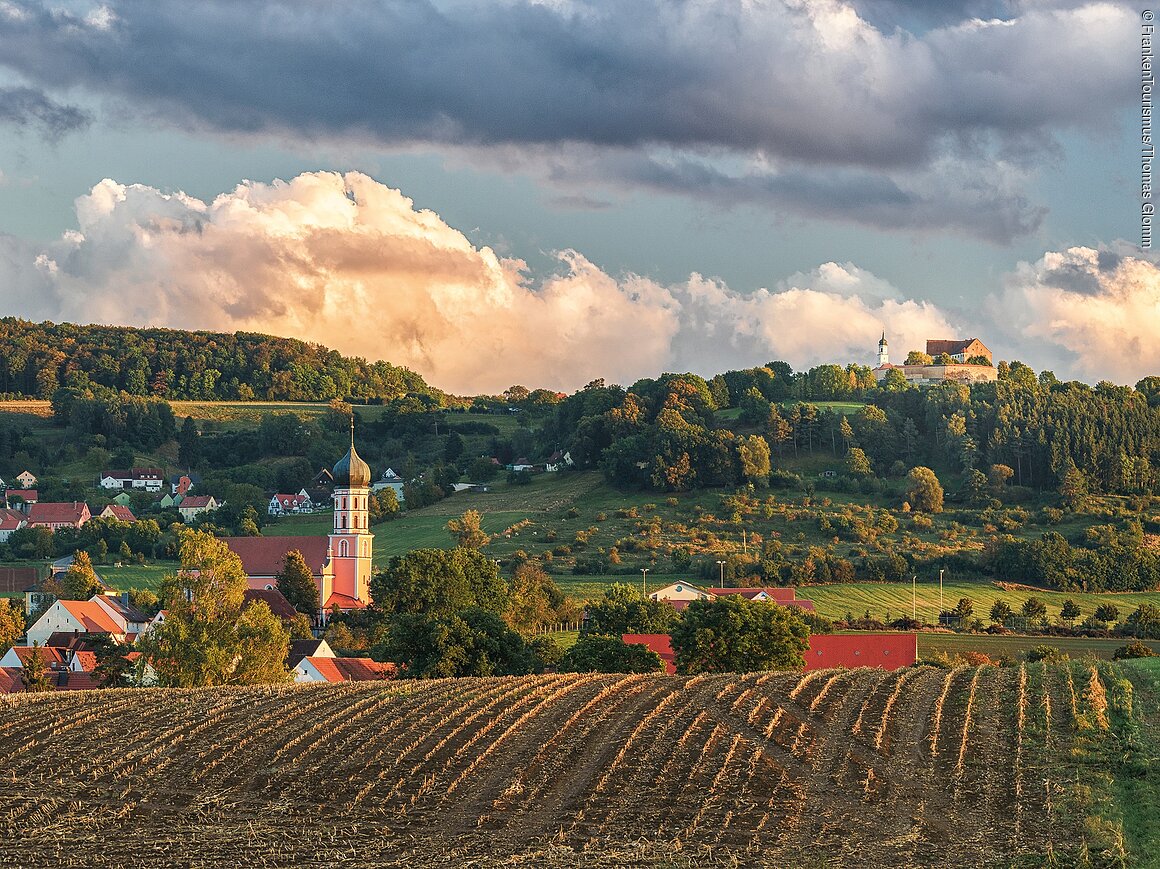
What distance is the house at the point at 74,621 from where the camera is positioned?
310 ft

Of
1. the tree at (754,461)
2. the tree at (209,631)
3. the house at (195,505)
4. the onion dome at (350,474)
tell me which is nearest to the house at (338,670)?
the tree at (209,631)

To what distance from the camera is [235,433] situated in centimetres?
19625

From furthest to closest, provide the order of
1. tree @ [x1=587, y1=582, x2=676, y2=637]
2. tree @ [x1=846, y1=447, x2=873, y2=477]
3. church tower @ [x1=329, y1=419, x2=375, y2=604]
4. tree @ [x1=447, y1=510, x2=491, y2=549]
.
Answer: tree @ [x1=846, y1=447, x2=873, y2=477] → tree @ [x1=447, y1=510, x2=491, y2=549] → church tower @ [x1=329, y1=419, x2=375, y2=604] → tree @ [x1=587, y1=582, x2=676, y2=637]

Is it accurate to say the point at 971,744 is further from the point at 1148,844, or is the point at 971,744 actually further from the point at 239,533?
the point at 239,533

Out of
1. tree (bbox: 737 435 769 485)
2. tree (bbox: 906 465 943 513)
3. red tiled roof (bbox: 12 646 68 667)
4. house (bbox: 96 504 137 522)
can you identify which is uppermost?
tree (bbox: 737 435 769 485)

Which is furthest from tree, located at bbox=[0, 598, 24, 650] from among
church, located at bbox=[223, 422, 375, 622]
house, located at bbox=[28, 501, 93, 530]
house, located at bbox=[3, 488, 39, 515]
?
house, located at bbox=[3, 488, 39, 515]

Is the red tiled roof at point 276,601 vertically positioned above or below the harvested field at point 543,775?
below

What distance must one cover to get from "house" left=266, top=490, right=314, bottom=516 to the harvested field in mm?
113087

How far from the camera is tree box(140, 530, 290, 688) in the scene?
185ft

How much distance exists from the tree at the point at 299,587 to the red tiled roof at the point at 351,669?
32.8 m

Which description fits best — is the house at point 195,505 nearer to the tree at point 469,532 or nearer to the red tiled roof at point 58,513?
the red tiled roof at point 58,513

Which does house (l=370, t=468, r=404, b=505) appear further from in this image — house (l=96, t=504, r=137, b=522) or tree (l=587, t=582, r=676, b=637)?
tree (l=587, t=582, r=676, b=637)

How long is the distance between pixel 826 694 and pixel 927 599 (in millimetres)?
61104

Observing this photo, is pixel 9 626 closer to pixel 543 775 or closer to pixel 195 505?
pixel 543 775
